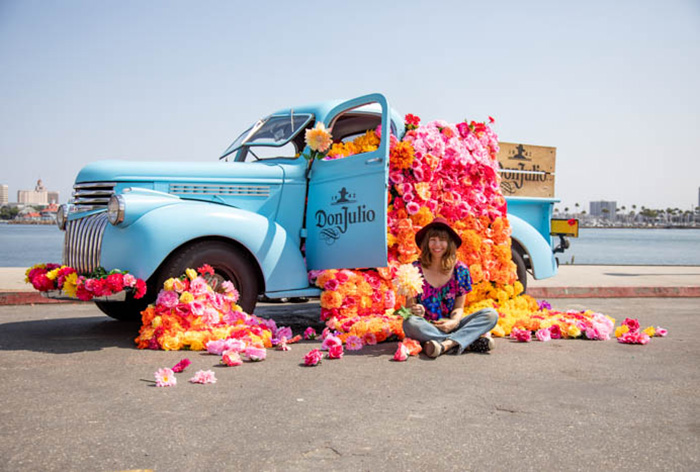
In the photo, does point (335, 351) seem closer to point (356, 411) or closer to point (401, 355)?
point (401, 355)

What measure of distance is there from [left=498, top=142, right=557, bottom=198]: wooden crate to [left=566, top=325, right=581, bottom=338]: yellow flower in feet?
8.75

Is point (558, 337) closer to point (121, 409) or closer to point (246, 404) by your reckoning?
point (246, 404)

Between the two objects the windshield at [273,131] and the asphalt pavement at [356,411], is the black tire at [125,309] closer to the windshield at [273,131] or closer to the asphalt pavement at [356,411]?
the asphalt pavement at [356,411]

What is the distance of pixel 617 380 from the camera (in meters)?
4.32

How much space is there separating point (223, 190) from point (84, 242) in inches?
54.3

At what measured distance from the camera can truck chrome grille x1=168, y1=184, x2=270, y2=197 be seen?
6098mm

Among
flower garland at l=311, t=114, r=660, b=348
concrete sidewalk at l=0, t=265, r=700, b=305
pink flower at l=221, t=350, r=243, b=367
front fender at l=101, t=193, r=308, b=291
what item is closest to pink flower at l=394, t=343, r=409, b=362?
flower garland at l=311, t=114, r=660, b=348

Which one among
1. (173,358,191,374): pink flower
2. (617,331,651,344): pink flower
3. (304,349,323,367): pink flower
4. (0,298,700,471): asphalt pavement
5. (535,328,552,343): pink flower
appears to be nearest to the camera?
(0,298,700,471): asphalt pavement

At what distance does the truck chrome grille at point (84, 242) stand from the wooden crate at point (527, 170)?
516 centimetres

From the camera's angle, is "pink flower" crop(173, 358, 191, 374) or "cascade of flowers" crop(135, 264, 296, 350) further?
"cascade of flowers" crop(135, 264, 296, 350)

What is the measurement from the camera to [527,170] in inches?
348

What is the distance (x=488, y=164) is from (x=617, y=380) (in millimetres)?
3270

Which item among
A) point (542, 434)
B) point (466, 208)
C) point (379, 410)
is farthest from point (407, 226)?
point (542, 434)

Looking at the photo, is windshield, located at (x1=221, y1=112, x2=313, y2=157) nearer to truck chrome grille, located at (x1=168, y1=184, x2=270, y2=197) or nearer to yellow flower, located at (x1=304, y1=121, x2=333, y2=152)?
yellow flower, located at (x1=304, y1=121, x2=333, y2=152)
